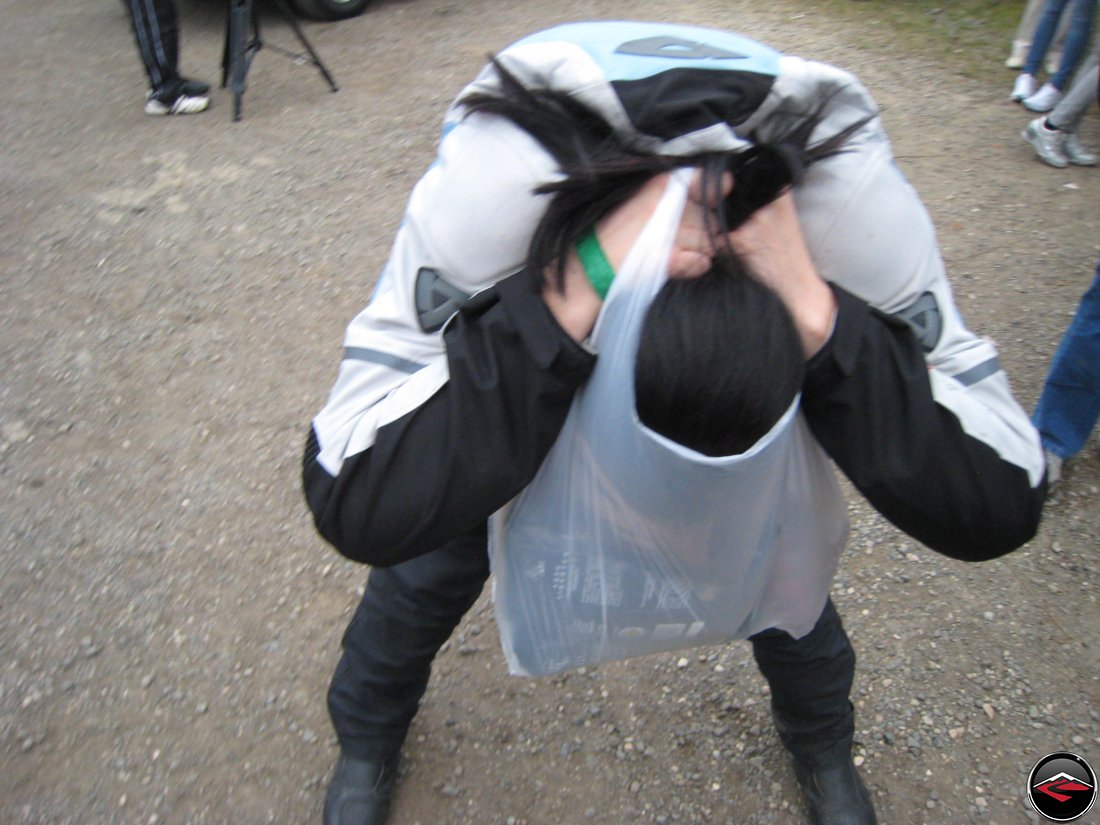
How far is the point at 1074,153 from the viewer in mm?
4004

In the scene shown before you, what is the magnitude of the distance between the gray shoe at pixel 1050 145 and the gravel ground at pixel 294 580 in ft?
0.28

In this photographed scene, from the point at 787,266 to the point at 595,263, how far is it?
214 millimetres

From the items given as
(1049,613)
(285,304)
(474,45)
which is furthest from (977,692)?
(474,45)

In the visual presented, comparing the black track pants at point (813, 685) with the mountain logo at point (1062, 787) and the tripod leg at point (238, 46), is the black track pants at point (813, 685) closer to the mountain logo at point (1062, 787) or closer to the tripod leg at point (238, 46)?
the mountain logo at point (1062, 787)

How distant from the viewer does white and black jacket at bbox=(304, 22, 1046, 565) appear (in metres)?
1.07

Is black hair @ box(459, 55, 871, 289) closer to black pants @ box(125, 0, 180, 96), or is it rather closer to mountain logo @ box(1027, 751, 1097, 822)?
mountain logo @ box(1027, 751, 1097, 822)

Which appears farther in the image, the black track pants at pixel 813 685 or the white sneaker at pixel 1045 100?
the white sneaker at pixel 1045 100

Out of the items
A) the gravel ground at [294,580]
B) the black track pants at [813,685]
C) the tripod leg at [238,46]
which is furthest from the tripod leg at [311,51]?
the black track pants at [813,685]

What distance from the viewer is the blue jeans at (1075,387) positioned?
7.59 feet

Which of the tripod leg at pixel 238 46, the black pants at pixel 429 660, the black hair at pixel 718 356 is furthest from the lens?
the tripod leg at pixel 238 46

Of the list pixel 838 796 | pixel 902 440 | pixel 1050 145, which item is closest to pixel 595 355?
pixel 902 440

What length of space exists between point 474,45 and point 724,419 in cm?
502

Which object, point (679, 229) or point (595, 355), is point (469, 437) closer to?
point (595, 355)

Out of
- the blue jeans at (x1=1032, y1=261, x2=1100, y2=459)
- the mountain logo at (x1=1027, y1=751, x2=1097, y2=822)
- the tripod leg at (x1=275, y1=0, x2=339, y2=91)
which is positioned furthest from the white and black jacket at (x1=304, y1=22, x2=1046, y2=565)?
the tripod leg at (x1=275, y1=0, x2=339, y2=91)
